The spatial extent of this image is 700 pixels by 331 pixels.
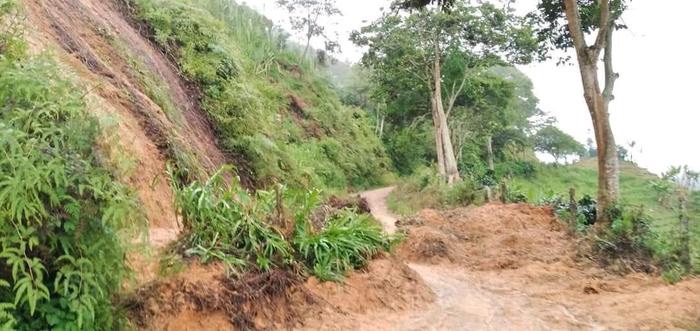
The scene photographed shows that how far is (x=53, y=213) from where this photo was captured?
10.6 feet

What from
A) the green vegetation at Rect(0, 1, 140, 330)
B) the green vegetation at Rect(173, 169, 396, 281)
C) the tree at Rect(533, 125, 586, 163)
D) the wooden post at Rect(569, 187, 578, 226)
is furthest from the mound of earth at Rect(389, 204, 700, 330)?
the tree at Rect(533, 125, 586, 163)

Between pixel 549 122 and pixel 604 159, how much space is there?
47386 millimetres

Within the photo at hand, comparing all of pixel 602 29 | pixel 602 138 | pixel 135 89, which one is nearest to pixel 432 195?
pixel 602 138

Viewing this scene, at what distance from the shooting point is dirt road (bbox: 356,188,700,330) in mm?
5363

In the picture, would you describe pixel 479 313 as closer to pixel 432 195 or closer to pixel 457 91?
pixel 432 195

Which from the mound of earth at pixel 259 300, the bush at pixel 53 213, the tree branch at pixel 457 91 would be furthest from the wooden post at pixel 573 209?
the tree branch at pixel 457 91

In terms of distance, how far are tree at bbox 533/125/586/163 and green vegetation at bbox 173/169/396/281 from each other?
50925 millimetres

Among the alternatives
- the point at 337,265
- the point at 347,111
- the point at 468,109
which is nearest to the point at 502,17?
the point at 468,109

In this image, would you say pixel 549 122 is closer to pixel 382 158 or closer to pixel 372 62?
pixel 382 158

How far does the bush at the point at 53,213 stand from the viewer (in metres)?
3.01

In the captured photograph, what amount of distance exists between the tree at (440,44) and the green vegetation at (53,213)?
20105 millimetres

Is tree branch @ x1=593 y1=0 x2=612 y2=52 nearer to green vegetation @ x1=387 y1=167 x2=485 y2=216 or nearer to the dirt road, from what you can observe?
the dirt road

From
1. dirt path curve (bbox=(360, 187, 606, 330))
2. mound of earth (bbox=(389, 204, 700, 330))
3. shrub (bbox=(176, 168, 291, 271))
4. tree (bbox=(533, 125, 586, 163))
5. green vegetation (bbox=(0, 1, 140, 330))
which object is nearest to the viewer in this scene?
green vegetation (bbox=(0, 1, 140, 330))

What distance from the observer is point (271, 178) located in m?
11.3
